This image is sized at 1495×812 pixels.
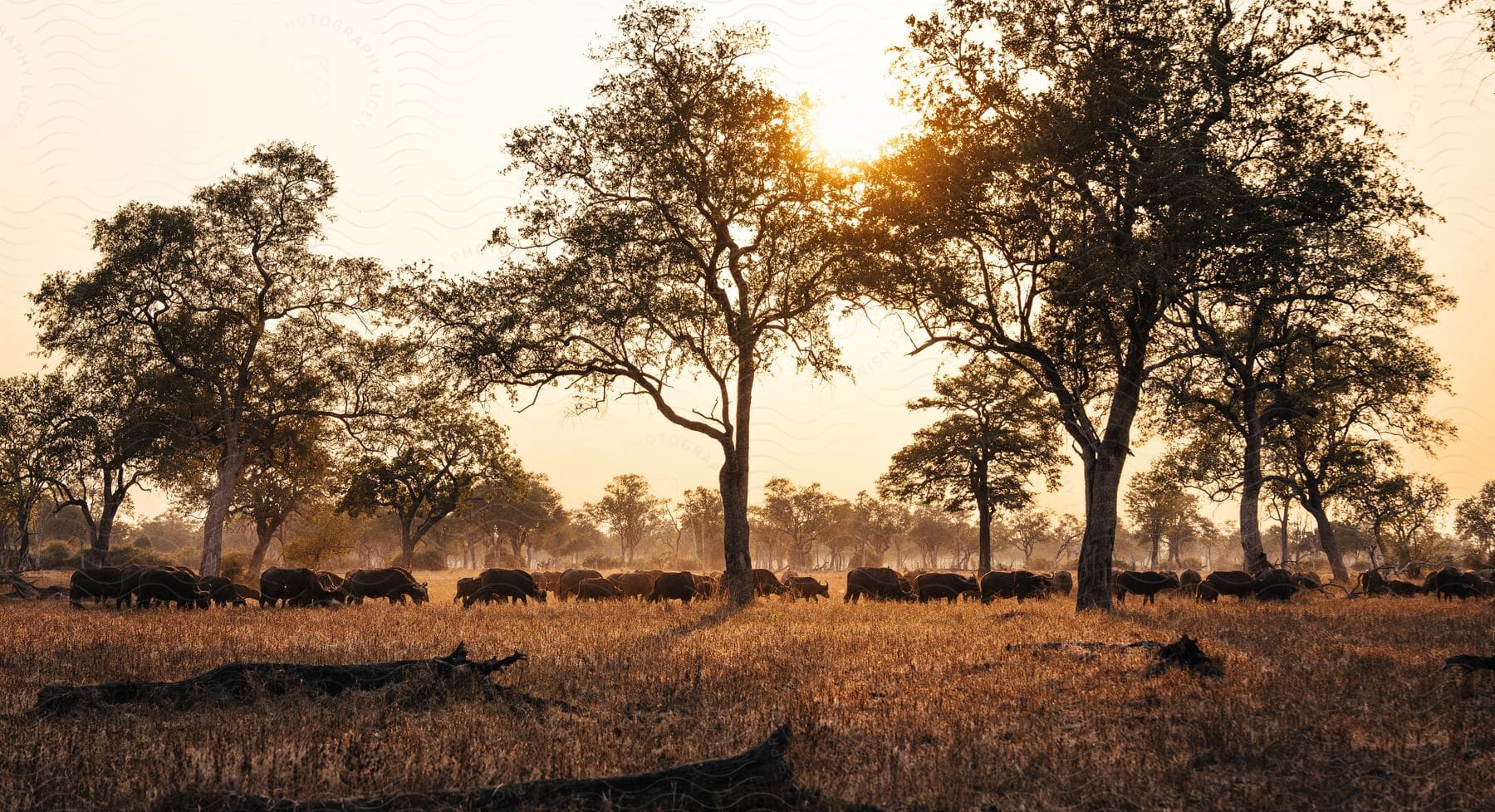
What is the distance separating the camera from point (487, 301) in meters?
25.7

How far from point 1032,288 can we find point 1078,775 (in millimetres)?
18139

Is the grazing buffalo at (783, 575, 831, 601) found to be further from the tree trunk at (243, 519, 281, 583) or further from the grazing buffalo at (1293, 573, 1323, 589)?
the tree trunk at (243, 519, 281, 583)

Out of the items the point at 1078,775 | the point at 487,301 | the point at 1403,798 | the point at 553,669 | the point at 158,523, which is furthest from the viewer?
the point at 158,523

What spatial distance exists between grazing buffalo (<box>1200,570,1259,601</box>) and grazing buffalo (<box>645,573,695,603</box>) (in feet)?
62.3

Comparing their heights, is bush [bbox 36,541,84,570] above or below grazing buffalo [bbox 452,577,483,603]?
below

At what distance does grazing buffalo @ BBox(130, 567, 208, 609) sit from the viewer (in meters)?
24.5

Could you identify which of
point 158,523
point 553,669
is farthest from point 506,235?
point 158,523

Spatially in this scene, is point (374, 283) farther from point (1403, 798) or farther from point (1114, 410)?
point (1403, 798)

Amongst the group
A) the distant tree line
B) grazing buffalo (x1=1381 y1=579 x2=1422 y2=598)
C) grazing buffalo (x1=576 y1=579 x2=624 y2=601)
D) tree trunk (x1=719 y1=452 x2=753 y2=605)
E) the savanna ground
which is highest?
the distant tree line

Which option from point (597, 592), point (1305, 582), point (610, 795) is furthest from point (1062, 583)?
point (610, 795)

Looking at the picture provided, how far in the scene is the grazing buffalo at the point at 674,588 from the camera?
1201 inches

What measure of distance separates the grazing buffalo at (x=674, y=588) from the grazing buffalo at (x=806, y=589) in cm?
386

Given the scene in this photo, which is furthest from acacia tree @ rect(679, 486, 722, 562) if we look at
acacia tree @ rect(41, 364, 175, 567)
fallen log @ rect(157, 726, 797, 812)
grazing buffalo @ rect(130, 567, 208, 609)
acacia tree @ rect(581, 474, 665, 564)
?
fallen log @ rect(157, 726, 797, 812)

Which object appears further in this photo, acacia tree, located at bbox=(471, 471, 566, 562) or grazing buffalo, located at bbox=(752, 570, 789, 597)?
acacia tree, located at bbox=(471, 471, 566, 562)
